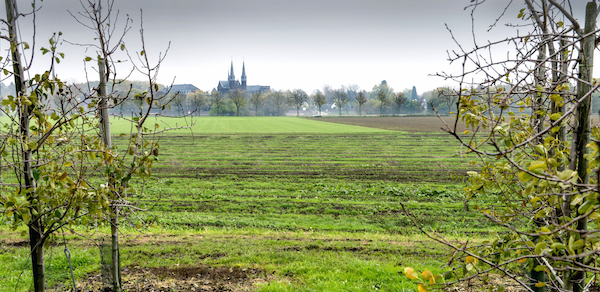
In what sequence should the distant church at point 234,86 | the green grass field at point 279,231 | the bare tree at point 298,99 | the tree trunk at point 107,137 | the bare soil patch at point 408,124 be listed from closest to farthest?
the tree trunk at point 107,137, the green grass field at point 279,231, the bare soil patch at point 408,124, the bare tree at point 298,99, the distant church at point 234,86

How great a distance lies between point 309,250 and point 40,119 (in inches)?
237

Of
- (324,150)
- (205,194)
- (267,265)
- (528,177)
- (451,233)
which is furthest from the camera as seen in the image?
(324,150)

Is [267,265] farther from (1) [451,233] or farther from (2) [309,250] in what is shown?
(1) [451,233]

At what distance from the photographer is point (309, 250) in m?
8.09

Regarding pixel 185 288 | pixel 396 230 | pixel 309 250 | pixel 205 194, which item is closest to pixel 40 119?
pixel 185 288

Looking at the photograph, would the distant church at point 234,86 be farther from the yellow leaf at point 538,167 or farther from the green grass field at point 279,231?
the yellow leaf at point 538,167

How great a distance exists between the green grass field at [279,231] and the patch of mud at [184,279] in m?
0.02

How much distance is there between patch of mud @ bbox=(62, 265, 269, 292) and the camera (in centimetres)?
614

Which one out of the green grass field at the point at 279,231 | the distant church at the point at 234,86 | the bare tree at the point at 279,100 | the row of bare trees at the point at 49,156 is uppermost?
the distant church at the point at 234,86

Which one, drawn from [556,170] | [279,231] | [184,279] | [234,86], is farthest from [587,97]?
[234,86]

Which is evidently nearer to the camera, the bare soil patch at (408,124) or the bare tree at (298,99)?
the bare soil patch at (408,124)

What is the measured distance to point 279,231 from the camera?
31.7ft

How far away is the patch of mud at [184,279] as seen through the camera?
614cm

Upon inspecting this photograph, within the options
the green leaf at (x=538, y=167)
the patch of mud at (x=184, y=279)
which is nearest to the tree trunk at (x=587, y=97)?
the green leaf at (x=538, y=167)
